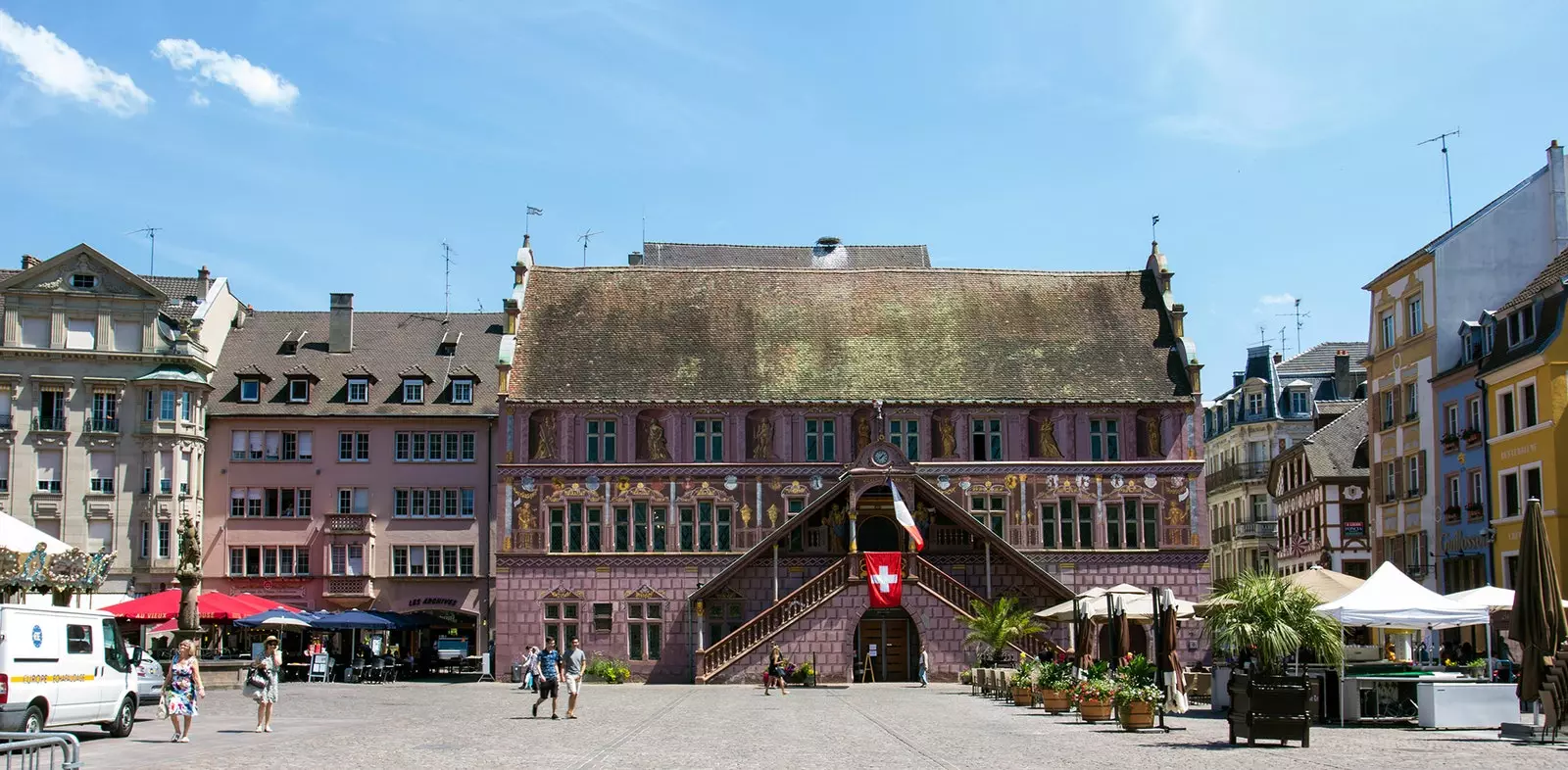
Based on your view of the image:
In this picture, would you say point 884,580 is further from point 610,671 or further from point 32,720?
point 32,720

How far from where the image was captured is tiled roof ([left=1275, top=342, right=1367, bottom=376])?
88.3m

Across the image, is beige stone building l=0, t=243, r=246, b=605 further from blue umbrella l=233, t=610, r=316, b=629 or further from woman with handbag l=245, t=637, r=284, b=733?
woman with handbag l=245, t=637, r=284, b=733

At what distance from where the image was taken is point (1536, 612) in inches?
1123

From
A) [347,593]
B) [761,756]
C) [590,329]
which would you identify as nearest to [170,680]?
[761,756]

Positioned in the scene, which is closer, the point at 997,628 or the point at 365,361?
the point at 997,628

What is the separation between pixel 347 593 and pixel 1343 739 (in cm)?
4711

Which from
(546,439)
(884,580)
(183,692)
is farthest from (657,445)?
(183,692)

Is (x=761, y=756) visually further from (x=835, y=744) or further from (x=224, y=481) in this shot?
(x=224, y=481)

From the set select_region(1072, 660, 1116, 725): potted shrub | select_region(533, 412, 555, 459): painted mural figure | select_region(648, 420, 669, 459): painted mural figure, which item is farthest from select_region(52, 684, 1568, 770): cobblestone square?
select_region(648, 420, 669, 459): painted mural figure

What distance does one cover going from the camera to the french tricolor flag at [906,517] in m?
54.3

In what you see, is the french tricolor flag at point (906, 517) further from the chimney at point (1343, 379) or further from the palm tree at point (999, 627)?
the chimney at point (1343, 379)

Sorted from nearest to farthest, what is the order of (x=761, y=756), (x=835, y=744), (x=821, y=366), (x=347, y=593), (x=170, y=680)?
(x=761, y=756) < (x=835, y=744) < (x=170, y=680) < (x=821, y=366) < (x=347, y=593)

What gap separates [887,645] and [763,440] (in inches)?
322

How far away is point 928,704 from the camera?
131ft
